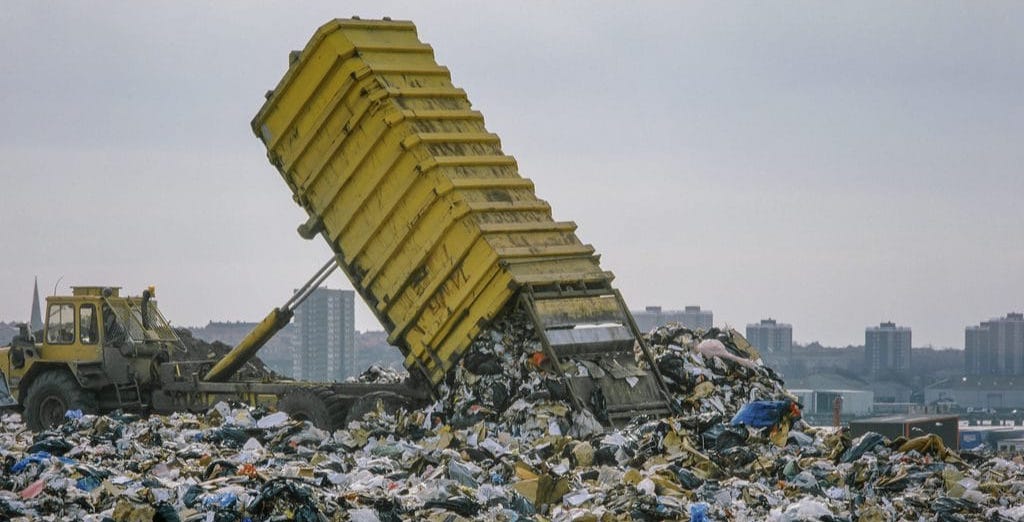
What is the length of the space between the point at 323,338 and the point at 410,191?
2457 inches

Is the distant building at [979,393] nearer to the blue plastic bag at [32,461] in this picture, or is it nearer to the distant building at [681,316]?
the distant building at [681,316]

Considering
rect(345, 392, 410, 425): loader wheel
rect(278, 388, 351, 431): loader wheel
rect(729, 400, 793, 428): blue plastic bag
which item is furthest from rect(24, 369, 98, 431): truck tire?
rect(729, 400, 793, 428): blue plastic bag

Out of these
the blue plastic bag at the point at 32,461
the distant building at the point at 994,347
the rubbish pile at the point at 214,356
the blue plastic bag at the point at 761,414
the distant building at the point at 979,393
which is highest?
the distant building at the point at 994,347

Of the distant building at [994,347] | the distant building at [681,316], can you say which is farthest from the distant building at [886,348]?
the distant building at [681,316]

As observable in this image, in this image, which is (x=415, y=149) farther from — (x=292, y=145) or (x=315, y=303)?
(x=315, y=303)

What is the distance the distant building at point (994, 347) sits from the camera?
4493 inches

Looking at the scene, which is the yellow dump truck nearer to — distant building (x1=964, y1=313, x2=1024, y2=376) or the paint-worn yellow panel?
the paint-worn yellow panel

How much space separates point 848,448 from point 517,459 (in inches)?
101

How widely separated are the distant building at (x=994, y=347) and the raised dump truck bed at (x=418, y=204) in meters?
100

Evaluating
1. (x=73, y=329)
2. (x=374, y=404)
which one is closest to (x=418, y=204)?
(x=374, y=404)

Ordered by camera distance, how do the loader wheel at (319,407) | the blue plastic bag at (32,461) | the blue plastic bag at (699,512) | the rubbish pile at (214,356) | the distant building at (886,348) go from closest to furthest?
the blue plastic bag at (699,512) → the blue plastic bag at (32,461) → the loader wheel at (319,407) → the rubbish pile at (214,356) → the distant building at (886,348)

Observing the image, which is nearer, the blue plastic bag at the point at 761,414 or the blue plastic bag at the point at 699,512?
the blue plastic bag at the point at 699,512

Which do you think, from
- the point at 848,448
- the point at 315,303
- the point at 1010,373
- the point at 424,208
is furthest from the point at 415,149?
the point at 1010,373

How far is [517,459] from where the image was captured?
1388 cm
